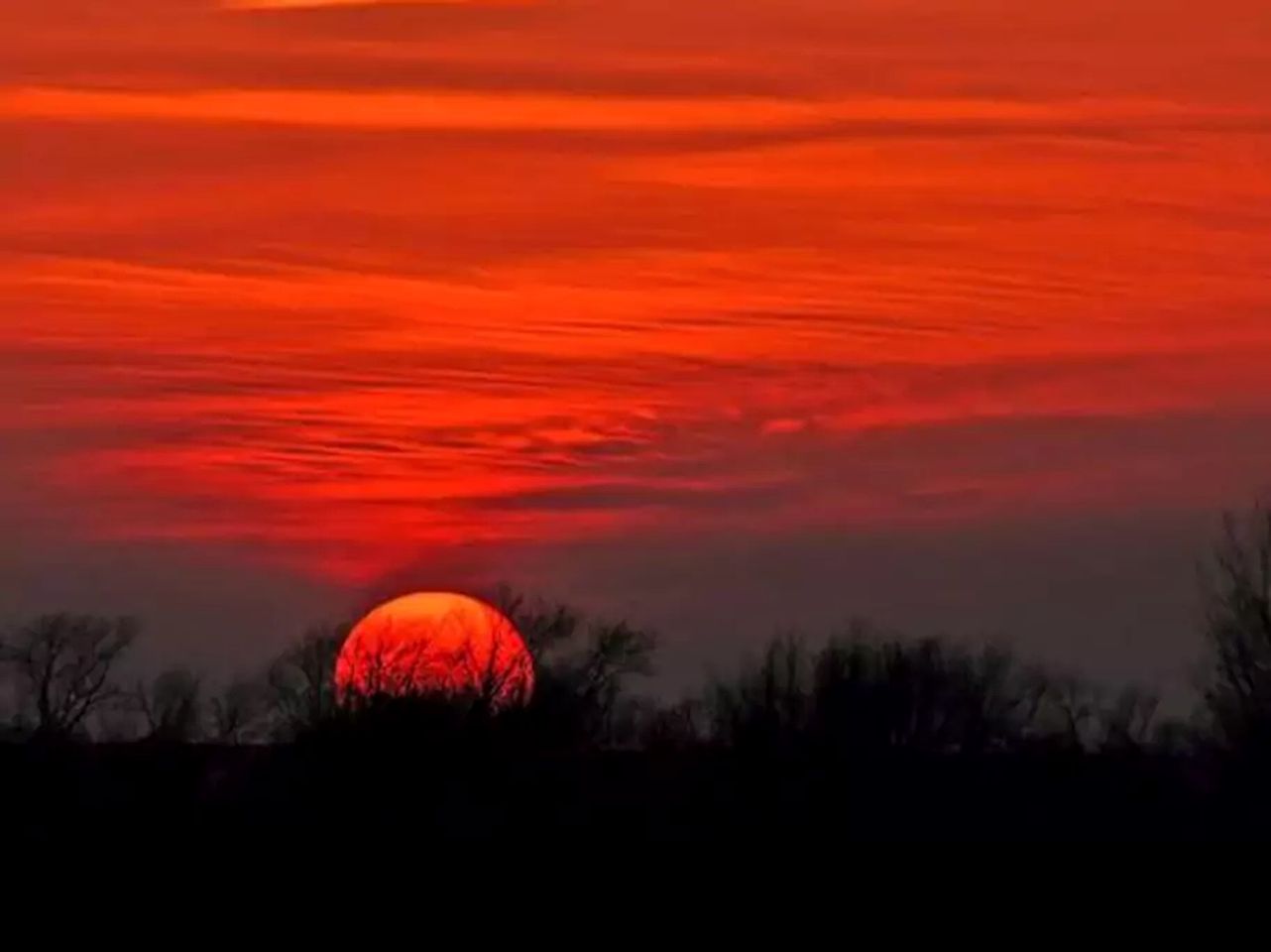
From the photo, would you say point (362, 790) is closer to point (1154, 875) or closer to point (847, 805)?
point (847, 805)

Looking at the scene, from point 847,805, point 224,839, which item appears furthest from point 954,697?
point 224,839

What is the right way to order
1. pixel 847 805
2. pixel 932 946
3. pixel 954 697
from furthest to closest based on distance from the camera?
1. pixel 954 697
2. pixel 847 805
3. pixel 932 946

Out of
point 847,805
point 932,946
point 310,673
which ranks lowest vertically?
point 932,946

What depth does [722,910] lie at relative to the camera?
35688mm

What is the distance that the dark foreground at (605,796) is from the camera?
47531mm

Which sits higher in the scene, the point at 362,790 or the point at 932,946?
the point at 362,790

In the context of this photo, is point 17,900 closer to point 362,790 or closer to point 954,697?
point 362,790

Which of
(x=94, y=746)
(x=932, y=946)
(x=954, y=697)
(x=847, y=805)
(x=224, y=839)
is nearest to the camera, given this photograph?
(x=932, y=946)

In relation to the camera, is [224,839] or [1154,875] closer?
[1154,875]

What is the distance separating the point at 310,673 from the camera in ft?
227

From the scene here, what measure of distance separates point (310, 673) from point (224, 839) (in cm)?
2616

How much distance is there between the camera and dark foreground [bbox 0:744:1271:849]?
4753 cm

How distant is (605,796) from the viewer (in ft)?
168

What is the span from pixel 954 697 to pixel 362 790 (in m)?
16.4
